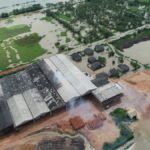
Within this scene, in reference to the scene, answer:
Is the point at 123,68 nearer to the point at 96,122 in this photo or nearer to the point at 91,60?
the point at 91,60

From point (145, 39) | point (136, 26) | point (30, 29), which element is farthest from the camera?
point (30, 29)

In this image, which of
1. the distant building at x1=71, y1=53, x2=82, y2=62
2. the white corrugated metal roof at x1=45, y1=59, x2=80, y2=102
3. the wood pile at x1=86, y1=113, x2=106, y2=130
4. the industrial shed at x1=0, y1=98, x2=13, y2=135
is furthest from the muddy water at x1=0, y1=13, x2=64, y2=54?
the wood pile at x1=86, y1=113, x2=106, y2=130

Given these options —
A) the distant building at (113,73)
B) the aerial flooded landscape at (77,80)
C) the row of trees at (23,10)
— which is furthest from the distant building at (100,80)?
the row of trees at (23,10)

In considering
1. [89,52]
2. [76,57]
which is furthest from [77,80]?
[89,52]

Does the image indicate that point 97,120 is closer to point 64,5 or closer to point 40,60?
point 40,60

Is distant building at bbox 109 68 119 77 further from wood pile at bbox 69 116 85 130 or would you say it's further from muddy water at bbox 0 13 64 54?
muddy water at bbox 0 13 64 54

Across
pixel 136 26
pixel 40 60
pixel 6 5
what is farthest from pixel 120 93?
pixel 6 5

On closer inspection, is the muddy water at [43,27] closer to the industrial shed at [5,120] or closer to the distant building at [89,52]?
the distant building at [89,52]
